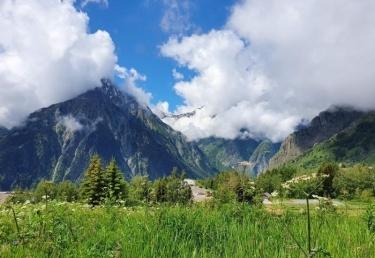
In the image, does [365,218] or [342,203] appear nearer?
[365,218]

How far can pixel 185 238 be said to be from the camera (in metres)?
9.26

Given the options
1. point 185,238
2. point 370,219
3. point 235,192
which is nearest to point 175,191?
point 235,192

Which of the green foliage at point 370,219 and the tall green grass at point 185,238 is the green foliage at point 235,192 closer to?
the tall green grass at point 185,238

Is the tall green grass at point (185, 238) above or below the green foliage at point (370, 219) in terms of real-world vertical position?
below

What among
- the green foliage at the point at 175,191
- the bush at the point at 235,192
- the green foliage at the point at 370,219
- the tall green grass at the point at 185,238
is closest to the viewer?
the tall green grass at the point at 185,238

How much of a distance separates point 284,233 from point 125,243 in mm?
3244

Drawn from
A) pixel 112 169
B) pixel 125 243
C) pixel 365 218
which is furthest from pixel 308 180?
pixel 112 169

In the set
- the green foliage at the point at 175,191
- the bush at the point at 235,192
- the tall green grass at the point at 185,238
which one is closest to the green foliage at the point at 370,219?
the tall green grass at the point at 185,238

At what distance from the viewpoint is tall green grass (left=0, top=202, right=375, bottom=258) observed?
7930 millimetres

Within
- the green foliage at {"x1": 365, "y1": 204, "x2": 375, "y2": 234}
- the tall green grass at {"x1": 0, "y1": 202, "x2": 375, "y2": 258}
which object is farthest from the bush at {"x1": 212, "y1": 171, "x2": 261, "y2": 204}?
the green foliage at {"x1": 365, "y1": 204, "x2": 375, "y2": 234}

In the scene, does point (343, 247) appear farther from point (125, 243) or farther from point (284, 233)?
point (125, 243)

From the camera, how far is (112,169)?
77.0 m

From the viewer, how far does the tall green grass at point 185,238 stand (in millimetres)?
7930

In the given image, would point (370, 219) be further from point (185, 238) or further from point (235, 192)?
point (235, 192)
